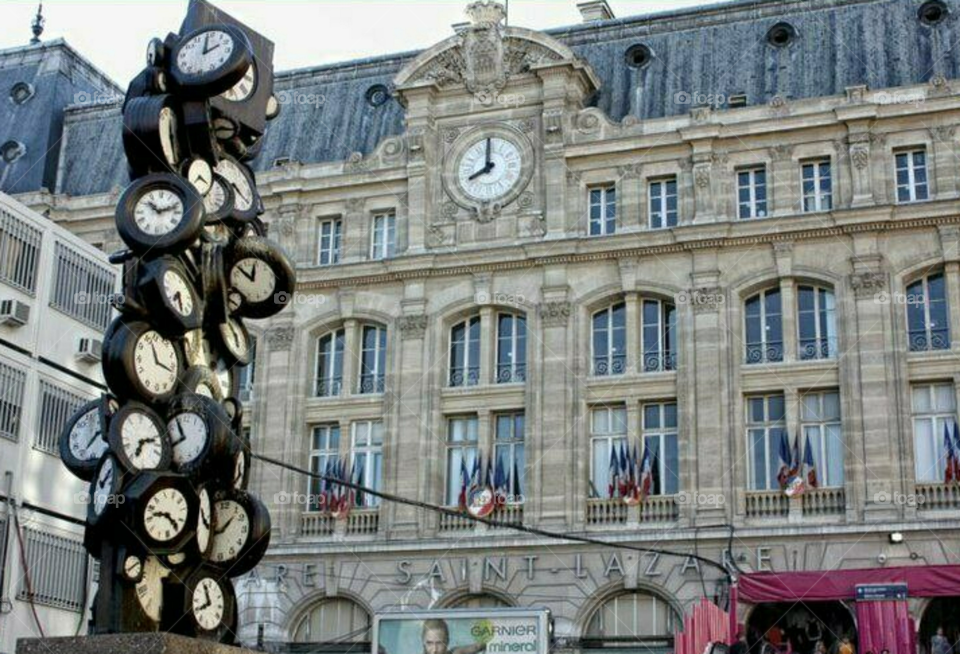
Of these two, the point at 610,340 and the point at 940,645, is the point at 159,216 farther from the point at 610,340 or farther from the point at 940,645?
the point at 610,340

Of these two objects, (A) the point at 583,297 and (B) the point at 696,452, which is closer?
(B) the point at 696,452

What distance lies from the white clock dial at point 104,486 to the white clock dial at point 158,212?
107 inches

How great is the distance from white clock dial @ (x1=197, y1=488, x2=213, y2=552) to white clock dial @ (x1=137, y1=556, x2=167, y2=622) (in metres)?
0.59

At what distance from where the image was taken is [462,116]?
46.2 m

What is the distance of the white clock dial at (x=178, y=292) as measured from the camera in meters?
17.1

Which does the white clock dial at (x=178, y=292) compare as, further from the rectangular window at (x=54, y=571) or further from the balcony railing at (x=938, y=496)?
the balcony railing at (x=938, y=496)

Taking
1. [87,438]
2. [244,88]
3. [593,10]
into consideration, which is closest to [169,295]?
[87,438]

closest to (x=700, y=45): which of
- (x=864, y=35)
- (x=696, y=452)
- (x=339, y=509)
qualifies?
(x=864, y=35)

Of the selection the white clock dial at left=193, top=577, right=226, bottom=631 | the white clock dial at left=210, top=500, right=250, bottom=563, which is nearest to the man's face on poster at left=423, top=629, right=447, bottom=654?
the white clock dial at left=210, top=500, right=250, bottom=563

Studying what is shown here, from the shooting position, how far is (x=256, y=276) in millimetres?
19172

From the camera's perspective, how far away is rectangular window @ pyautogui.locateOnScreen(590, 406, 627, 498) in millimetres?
41778

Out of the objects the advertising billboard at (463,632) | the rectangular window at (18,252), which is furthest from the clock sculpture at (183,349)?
the advertising billboard at (463,632)

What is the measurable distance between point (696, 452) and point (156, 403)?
25.5 metres

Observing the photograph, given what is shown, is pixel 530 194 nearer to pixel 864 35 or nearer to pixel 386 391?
pixel 386 391
